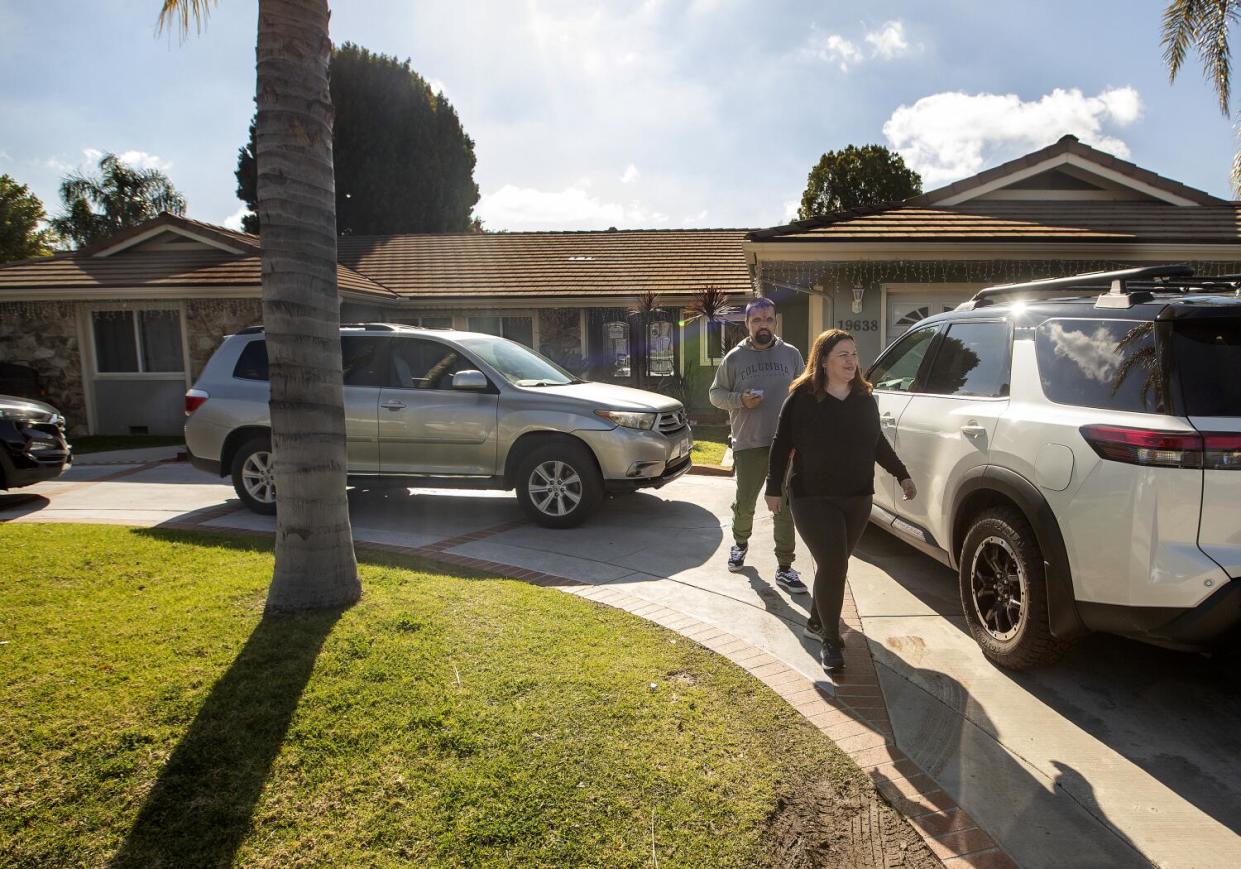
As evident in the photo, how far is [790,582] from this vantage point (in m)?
4.97

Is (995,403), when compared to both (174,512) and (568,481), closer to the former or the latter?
(568,481)

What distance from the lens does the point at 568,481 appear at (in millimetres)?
6676

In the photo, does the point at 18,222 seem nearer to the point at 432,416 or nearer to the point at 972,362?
the point at 432,416

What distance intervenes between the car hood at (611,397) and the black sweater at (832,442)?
123 inches

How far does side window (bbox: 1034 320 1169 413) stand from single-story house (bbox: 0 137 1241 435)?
7.20 m

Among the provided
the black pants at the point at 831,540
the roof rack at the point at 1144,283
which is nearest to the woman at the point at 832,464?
the black pants at the point at 831,540

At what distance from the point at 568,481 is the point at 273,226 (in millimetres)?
3510

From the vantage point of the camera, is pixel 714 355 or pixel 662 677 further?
pixel 714 355

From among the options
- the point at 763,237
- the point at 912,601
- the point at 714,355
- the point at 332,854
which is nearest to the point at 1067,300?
the point at 912,601

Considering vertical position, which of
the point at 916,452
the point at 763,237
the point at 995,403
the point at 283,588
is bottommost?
the point at 283,588

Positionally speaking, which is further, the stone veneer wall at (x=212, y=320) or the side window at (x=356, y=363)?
the stone veneer wall at (x=212, y=320)

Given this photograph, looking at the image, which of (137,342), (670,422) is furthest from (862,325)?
(137,342)

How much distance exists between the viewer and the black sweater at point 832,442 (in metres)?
3.64

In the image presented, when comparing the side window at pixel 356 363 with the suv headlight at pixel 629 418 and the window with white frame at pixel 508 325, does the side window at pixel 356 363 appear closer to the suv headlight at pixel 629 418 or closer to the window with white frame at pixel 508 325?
the suv headlight at pixel 629 418
